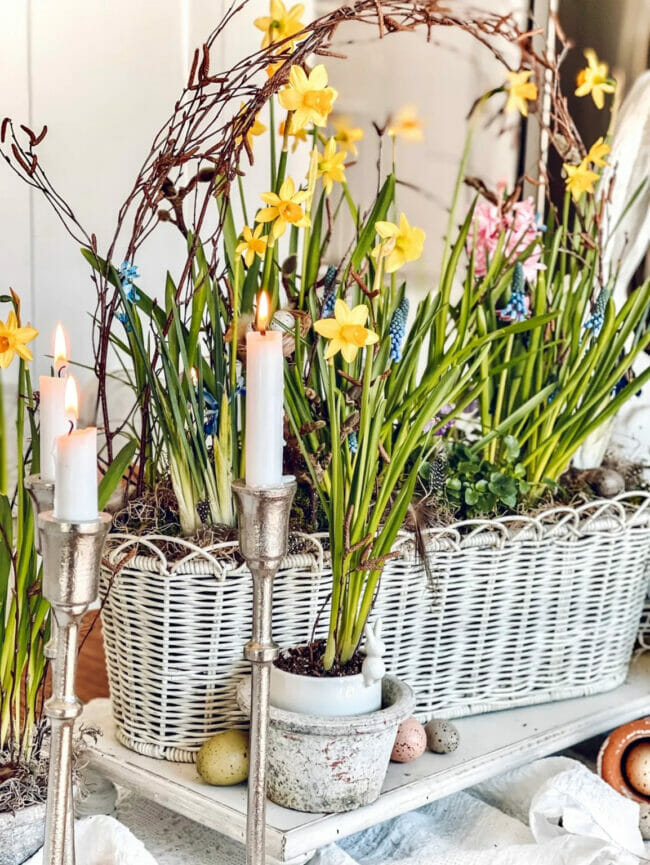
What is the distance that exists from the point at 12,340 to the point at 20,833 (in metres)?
0.36

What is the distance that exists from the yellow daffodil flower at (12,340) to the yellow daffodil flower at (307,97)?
236 mm

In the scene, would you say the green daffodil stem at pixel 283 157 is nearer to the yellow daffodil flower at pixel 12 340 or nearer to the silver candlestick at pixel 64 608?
the yellow daffodil flower at pixel 12 340

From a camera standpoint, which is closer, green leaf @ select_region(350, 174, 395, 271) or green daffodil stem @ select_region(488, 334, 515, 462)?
green leaf @ select_region(350, 174, 395, 271)

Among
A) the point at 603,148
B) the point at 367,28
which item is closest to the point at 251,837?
the point at 603,148

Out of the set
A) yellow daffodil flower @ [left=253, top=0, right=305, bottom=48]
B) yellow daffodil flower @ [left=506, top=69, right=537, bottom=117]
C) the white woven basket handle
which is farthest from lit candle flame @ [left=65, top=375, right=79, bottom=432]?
yellow daffodil flower @ [left=506, top=69, right=537, bottom=117]

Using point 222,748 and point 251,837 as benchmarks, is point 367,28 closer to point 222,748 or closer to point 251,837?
point 222,748

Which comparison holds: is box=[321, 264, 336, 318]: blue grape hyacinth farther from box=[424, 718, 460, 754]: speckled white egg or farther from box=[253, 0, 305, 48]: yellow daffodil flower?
box=[424, 718, 460, 754]: speckled white egg

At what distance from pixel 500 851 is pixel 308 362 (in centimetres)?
44

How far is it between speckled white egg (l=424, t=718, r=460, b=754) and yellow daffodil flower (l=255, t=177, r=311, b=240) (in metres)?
Result: 0.48

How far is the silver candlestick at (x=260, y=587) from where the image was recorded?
1.97ft

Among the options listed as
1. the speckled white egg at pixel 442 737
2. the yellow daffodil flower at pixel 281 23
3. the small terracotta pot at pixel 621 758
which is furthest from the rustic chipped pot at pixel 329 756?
the yellow daffodil flower at pixel 281 23

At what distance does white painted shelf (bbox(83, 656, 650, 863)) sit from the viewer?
83cm

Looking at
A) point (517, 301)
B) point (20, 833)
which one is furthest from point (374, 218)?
point (20, 833)

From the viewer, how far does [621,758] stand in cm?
101
